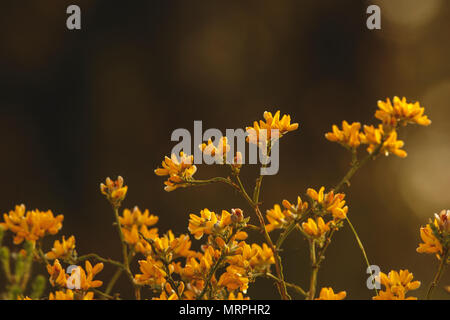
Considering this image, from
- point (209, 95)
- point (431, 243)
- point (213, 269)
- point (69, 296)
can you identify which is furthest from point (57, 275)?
point (209, 95)

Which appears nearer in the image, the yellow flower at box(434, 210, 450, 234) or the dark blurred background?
the yellow flower at box(434, 210, 450, 234)

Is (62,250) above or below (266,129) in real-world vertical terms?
below

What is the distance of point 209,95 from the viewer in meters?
1.95

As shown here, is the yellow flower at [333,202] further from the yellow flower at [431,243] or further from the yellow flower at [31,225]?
the yellow flower at [31,225]

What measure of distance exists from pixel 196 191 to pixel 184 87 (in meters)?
0.44

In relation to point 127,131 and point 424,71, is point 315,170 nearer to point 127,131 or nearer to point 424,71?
point 424,71

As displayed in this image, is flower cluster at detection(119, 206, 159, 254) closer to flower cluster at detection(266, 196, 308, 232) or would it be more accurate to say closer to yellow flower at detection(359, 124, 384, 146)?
flower cluster at detection(266, 196, 308, 232)

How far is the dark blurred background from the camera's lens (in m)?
1.86

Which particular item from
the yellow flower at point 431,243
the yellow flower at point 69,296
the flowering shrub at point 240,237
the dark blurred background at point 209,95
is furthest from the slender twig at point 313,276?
the dark blurred background at point 209,95

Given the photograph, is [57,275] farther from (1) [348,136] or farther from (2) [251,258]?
(1) [348,136]

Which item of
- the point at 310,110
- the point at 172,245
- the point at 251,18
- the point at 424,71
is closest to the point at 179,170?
the point at 172,245

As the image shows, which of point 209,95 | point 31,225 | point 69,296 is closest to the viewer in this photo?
point 69,296

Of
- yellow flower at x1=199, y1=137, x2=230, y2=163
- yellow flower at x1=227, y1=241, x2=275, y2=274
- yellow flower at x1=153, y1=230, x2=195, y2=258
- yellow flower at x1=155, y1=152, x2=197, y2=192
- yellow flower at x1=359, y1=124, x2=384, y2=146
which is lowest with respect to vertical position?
yellow flower at x1=227, y1=241, x2=275, y2=274

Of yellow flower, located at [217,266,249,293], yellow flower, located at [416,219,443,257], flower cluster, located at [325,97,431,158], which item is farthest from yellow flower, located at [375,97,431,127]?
yellow flower, located at [217,266,249,293]
